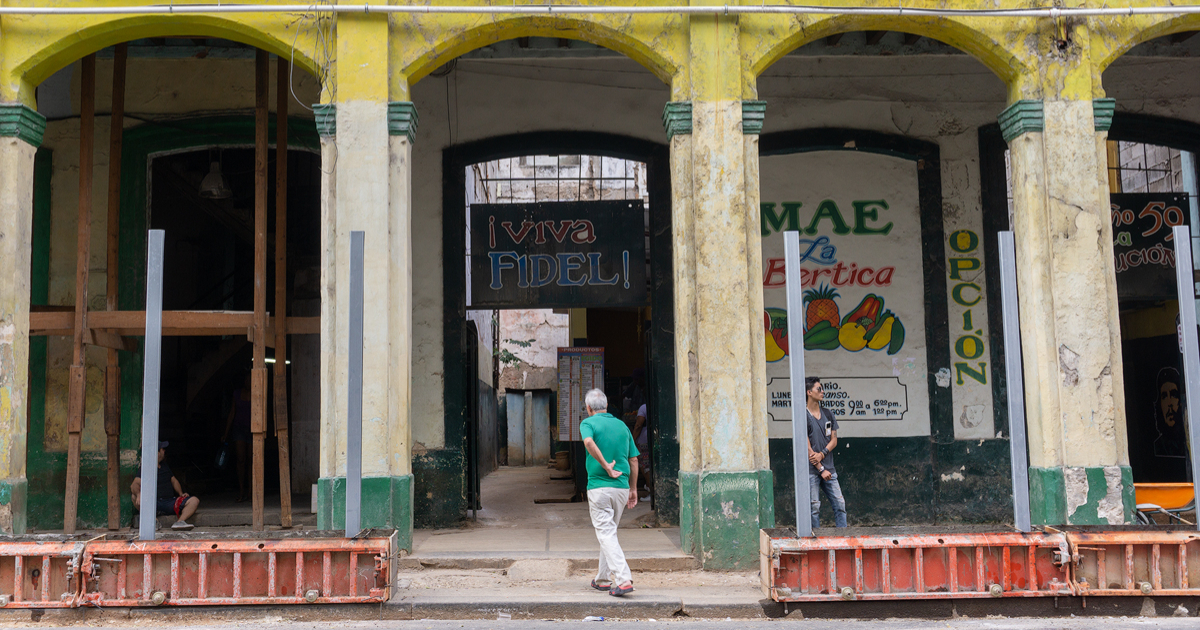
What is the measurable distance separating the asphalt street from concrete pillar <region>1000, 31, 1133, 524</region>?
1811 millimetres

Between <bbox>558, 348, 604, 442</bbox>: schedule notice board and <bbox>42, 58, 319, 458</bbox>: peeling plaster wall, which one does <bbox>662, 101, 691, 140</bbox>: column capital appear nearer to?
<bbox>42, 58, 319, 458</bbox>: peeling plaster wall

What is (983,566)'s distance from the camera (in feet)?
21.6

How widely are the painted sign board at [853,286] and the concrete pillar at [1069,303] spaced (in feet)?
8.02

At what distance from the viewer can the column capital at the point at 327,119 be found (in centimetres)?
831

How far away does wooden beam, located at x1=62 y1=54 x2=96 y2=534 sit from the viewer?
364 inches

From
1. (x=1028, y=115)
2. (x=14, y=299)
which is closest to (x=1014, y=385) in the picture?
(x=1028, y=115)

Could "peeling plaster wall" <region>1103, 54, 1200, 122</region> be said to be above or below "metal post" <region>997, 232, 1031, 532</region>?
above

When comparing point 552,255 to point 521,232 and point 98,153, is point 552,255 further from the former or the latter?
point 98,153

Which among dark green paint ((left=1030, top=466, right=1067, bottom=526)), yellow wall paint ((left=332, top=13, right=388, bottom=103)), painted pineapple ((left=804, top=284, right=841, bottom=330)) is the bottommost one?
dark green paint ((left=1030, top=466, right=1067, bottom=526))

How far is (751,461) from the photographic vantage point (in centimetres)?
817

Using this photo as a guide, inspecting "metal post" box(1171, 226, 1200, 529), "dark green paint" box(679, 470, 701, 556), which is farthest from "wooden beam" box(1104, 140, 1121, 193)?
"dark green paint" box(679, 470, 701, 556)

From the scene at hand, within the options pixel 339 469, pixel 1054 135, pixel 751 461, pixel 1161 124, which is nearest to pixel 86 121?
pixel 339 469

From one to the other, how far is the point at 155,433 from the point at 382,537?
169 centimetres

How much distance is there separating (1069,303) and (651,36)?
4.46m
